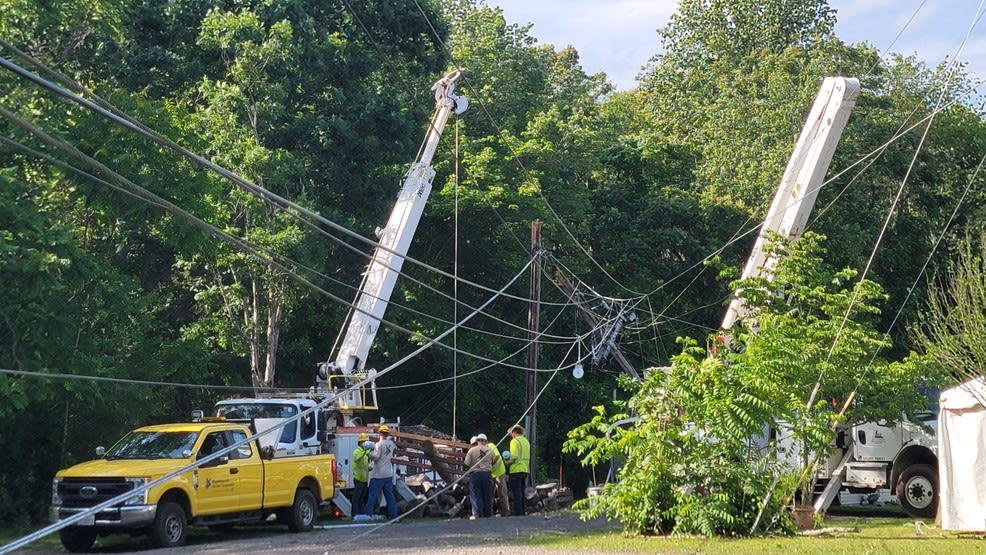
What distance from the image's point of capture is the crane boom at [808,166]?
26.1 meters

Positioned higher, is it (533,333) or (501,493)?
(533,333)

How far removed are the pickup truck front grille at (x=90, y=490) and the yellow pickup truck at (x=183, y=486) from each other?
1 centimetres

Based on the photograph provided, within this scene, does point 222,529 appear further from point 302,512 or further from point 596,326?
point 596,326

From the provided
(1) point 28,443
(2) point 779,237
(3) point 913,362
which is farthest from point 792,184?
(1) point 28,443

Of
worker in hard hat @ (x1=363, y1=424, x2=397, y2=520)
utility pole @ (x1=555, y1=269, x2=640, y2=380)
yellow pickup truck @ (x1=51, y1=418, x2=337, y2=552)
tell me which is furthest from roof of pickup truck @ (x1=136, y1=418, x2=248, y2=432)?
utility pole @ (x1=555, y1=269, x2=640, y2=380)

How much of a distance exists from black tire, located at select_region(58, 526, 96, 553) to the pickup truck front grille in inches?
16.3

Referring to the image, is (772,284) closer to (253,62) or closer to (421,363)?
(253,62)

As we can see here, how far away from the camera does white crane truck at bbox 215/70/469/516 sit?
76.4ft

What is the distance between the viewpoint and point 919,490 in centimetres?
2402

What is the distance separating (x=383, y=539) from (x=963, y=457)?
906cm

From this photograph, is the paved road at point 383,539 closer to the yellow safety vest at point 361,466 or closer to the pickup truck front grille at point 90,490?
the pickup truck front grille at point 90,490

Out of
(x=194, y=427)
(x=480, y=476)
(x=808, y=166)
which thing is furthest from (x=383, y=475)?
(x=808, y=166)

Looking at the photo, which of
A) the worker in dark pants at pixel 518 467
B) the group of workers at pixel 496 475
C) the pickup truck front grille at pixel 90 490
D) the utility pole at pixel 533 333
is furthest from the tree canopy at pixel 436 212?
the worker in dark pants at pixel 518 467

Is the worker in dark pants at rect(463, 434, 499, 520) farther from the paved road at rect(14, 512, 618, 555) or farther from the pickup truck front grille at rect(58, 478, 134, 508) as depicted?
the pickup truck front grille at rect(58, 478, 134, 508)
